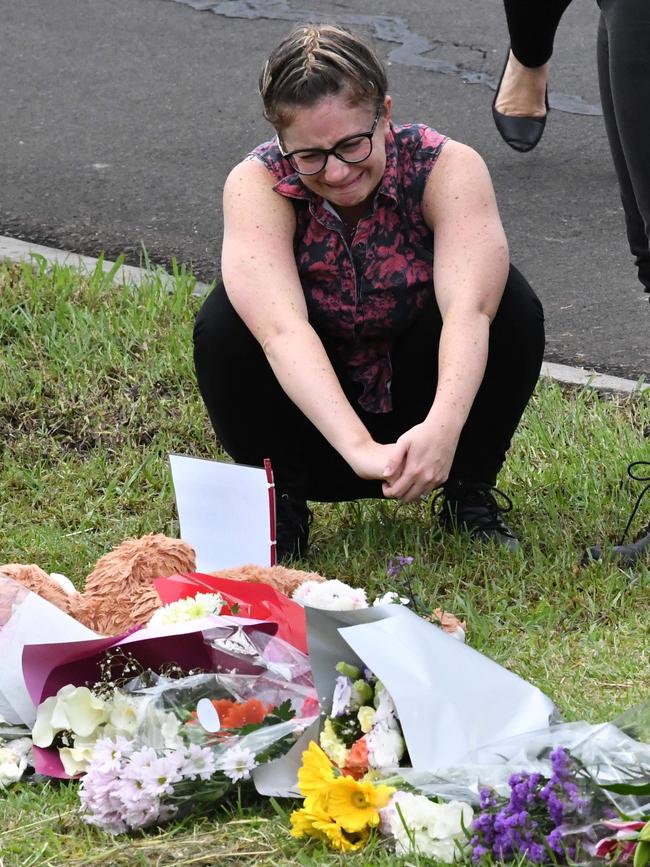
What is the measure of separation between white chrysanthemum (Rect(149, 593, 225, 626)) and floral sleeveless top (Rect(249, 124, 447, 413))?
768 millimetres

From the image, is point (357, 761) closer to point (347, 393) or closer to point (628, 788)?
point (628, 788)

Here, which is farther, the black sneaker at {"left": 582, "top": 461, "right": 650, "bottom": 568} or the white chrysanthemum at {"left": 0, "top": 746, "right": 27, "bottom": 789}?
the black sneaker at {"left": 582, "top": 461, "right": 650, "bottom": 568}

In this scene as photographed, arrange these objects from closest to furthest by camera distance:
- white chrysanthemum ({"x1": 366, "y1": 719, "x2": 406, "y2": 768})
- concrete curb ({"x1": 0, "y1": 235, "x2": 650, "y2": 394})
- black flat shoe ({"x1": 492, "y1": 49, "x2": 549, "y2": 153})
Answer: white chrysanthemum ({"x1": 366, "y1": 719, "x2": 406, "y2": 768}) → concrete curb ({"x1": 0, "y1": 235, "x2": 650, "y2": 394}) → black flat shoe ({"x1": 492, "y1": 49, "x2": 549, "y2": 153})

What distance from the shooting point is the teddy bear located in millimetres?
2252

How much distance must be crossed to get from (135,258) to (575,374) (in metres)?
1.58

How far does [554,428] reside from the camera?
336 cm

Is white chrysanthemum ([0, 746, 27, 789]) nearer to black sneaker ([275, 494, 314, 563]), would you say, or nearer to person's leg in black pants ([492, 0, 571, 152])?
black sneaker ([275, 494, 314, 563])

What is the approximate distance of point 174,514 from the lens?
10.3ft

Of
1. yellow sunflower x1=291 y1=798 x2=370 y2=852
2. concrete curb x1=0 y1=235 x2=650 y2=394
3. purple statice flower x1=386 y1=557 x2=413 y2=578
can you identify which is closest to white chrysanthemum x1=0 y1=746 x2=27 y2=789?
yellow sunflower x1=291 y1=798 x2=370 y2=852

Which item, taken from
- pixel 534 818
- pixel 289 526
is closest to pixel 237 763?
pixel 534 818

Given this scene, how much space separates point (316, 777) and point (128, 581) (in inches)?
24.6

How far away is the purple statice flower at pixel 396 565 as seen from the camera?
237 centimetres

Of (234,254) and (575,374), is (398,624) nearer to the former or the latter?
(234,254)

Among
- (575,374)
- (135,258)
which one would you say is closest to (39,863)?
(575,374)
